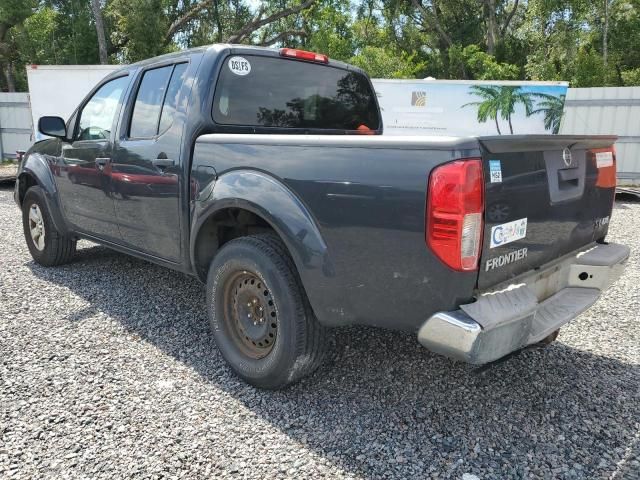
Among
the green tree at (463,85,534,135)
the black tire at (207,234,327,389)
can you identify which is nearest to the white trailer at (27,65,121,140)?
the green tree at (463,85,534,135)

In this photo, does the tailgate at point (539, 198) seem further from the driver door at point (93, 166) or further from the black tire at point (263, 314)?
the driver door at point (93, 166)

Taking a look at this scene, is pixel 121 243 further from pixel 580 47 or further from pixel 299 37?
pixel 299 37

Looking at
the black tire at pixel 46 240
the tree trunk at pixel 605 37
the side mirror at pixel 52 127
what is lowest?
the black tire at pixel 46 240

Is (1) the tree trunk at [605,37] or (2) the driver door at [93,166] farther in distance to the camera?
(1) the tree trunk at [605,37]

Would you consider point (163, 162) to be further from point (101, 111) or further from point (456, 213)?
point (456, 213)

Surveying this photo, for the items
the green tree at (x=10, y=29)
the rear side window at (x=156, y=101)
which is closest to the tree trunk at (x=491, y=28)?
the green tree at (x=10, y=29)

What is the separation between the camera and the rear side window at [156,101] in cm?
353

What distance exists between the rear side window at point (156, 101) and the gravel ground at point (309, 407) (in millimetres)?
1487

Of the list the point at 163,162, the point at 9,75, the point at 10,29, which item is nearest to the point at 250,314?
the point at 163,162

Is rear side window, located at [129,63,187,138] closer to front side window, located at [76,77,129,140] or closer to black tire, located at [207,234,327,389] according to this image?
front side window, located at [76,77,129,140]

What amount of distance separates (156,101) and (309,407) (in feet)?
7.90

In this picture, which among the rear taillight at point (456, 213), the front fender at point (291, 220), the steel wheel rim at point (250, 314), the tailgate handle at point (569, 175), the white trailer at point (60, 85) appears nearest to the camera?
the rear taillight at point (456, 213)

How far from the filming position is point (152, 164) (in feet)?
11.6

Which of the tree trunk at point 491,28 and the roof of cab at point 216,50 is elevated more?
the tree trunk at point 491,28
